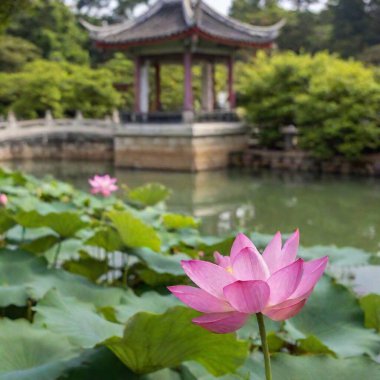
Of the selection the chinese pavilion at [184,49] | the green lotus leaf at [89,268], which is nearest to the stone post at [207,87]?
the chinese pavilion at [184,49]

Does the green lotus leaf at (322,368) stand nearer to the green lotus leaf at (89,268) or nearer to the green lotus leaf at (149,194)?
the green lotus leaf at (89,268)

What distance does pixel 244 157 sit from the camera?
540 inches

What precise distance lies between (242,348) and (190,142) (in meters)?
12.0

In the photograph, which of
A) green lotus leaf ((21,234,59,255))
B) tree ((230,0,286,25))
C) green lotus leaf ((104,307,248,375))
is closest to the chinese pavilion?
tree ((230,0,286,25))

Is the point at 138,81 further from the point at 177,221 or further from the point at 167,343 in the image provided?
the point at 167,343

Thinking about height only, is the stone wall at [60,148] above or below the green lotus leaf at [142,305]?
below

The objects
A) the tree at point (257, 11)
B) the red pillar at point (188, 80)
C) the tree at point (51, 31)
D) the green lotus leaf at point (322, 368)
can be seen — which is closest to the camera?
the green lotus leaf at point (322, 368)

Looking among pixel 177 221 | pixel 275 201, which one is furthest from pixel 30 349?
pixel 275 201

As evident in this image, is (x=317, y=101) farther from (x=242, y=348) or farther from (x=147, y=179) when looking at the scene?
(x=242, y=348)

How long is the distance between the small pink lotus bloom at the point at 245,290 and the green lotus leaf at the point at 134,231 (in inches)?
45.1

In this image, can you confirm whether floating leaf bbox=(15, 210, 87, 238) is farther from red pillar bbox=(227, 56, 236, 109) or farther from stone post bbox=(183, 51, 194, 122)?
red pillar bbox=(227, 56, 236, 109)

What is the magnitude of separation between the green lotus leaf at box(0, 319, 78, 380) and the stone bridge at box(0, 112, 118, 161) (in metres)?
13.9

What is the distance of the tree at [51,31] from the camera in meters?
21.4

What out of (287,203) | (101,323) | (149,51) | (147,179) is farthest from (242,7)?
(101,323)
